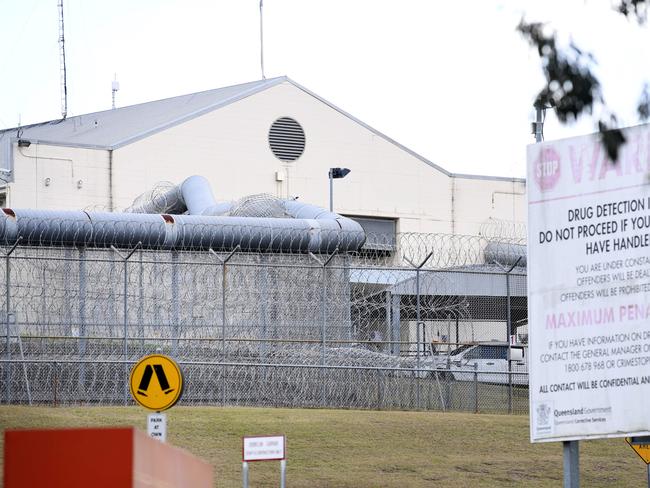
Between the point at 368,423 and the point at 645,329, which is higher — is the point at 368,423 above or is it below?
below

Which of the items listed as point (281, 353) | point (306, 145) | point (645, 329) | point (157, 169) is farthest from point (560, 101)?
point (306, 145)

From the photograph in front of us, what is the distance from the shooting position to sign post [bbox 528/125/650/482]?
10.8 meters

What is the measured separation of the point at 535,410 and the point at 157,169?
31.2 meters

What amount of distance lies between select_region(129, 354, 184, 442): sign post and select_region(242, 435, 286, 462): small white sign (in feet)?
2.65

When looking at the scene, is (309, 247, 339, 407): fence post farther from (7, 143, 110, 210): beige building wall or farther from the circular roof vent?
the circular roof vent

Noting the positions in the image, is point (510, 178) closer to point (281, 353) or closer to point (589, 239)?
point (281, 353)

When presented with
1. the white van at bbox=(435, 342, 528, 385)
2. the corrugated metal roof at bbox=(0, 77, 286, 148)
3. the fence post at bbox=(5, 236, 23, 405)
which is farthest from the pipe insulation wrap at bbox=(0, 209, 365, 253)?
the corrugated metal roof at bbox=(0, 77, 286, 148)

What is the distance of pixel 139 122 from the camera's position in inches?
1770

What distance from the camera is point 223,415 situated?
1975cm

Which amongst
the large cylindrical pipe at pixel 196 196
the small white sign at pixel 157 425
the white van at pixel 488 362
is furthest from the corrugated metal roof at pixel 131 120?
the small white sign at pixel 157 425

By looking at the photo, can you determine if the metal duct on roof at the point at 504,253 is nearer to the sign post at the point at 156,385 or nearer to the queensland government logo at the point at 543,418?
the sign post at the point at 156,385

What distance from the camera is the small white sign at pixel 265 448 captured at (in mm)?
13205

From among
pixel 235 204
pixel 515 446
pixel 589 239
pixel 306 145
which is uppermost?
pixel 306 145

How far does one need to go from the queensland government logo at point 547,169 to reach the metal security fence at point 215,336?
981cm
